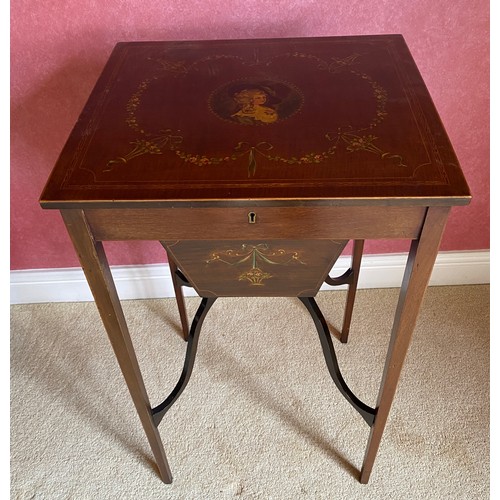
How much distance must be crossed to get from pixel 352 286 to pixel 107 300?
0.66 meters

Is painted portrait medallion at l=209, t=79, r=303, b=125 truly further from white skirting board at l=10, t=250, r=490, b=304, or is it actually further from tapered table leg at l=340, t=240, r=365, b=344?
white skirting board at l=10, t=250, r=490, b=304

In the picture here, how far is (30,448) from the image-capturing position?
114 cm

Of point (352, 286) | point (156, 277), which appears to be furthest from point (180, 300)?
point (352, 286)

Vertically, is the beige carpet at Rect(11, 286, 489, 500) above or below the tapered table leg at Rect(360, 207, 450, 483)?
below

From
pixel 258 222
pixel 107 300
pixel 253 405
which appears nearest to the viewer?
pixel 258 222

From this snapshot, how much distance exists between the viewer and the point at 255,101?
2.51 ft

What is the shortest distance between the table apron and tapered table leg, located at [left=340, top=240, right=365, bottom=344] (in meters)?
0.49

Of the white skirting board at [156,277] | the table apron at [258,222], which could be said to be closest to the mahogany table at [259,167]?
the table apron at [258,222]

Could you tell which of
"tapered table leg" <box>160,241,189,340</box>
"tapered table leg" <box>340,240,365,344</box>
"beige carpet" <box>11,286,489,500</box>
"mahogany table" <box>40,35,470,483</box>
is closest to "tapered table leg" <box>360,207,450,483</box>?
"mahogany table" <box>40,35,470,483</box>

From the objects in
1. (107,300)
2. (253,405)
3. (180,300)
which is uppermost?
(107,300)

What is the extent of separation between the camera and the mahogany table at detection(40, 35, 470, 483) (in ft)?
2.02

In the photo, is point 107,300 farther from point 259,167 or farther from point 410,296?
point 410,296

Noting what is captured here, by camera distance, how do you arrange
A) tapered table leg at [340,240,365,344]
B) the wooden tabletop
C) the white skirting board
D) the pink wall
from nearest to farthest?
the wooden tabletop < the pink wall < tapered table leg at [340,240,365,344] < the white skirting board
